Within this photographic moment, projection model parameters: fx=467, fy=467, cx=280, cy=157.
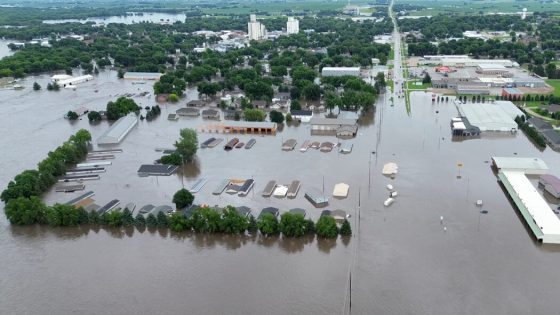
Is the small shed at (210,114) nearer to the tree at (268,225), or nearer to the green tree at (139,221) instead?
the green tree at (139,221)

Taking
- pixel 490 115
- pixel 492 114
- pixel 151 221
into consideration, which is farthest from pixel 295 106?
pixel 151 221

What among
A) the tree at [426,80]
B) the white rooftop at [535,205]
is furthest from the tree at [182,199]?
the tree at [426,80]

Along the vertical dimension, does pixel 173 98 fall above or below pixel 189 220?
above

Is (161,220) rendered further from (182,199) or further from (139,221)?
(182,199)

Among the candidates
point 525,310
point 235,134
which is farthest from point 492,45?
point 525,310

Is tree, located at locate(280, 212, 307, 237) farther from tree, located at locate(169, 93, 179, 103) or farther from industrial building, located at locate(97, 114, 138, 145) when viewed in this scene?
tree, located at locate(169, 93, 179, 103)

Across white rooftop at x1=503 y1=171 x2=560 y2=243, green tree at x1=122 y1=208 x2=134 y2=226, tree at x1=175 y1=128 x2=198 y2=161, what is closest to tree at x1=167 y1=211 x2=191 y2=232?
green tree at x1=122 y1=208 x2=134 y2=226
